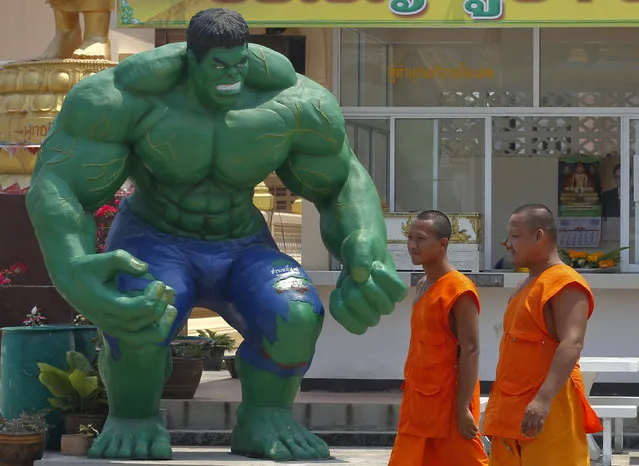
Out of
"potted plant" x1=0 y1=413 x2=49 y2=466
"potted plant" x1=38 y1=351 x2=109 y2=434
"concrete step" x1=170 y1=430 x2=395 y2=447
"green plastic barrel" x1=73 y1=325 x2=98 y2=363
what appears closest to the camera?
"potted plant" x1=0 y1=413 x2=49 y2=466

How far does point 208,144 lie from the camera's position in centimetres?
716

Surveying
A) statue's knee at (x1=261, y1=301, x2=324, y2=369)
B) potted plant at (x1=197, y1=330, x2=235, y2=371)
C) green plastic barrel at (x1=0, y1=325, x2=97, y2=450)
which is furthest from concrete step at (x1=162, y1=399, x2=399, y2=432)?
statue's knee at (x1=261, y1=301, x2=324, y2=369)

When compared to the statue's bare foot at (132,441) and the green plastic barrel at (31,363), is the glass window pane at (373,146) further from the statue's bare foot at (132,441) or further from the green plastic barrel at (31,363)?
the statue's bare foot at (132,441)

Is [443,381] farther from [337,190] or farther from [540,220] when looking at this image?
[337,190]

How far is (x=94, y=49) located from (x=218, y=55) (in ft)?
28.7

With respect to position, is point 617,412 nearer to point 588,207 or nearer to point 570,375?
point 588,207

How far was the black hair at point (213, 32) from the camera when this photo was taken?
6.97 metres

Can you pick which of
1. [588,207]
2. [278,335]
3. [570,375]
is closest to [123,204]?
[278,335]

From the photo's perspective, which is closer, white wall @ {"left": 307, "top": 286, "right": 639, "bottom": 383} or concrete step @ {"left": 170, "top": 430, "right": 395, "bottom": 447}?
concrete step @ {"left": 170, "top": 430, "right": 395, "bottom": 447}

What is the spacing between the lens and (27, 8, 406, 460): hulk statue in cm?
695

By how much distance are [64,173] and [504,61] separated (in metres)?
5.36

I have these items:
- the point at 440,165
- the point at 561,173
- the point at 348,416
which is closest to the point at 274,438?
the point at 348,416

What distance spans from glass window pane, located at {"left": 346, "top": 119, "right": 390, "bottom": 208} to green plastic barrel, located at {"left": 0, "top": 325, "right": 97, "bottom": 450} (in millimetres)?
3401

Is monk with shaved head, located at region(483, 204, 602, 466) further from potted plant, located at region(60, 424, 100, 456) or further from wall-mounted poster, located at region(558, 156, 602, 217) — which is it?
wall-mounted poster, located at region(558, 156, 602, 217)
